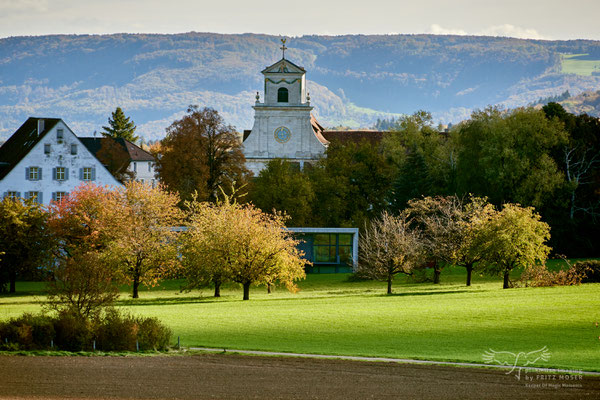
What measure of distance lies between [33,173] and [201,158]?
1646 centimetres

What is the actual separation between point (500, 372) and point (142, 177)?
103 metres

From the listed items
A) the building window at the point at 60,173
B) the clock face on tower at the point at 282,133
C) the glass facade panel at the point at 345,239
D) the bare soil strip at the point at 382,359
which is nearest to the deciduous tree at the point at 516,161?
the glass facade panel at the point at 345,239

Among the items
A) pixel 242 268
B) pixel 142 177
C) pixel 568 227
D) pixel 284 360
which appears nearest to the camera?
pixel 284 360

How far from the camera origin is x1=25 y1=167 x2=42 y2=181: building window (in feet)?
265

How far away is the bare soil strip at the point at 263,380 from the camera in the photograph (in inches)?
940

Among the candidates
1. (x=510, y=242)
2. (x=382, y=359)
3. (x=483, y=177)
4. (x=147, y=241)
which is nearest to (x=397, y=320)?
(x=382, y=359)

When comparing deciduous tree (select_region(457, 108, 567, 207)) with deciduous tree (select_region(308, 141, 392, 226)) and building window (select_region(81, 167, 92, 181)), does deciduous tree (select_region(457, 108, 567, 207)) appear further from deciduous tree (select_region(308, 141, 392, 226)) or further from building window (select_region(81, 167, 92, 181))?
building window (select_region(81, 167, 92, 181))

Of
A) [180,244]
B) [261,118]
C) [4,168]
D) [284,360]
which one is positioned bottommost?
[284,360]

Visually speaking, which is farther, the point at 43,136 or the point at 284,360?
the point at 43,136

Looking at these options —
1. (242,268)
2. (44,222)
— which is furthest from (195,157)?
(242,268)

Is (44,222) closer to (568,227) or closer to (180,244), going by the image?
(180,244)

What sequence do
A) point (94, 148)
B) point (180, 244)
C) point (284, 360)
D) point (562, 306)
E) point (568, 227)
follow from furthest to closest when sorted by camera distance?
point (94, 148)
point (568, 227)
point (180, 244)
point (562, 306)
point (284, 360)

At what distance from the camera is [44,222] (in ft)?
206

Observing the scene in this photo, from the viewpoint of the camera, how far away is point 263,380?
25.8 meters
